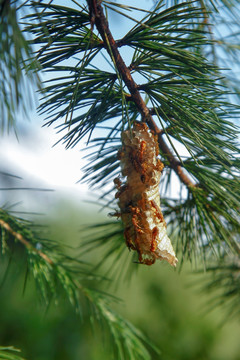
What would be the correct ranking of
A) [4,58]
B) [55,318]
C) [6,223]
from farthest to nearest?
1. [55,318]
2. [6,223]
3. [4,58]

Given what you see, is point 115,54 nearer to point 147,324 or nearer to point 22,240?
point 22,240

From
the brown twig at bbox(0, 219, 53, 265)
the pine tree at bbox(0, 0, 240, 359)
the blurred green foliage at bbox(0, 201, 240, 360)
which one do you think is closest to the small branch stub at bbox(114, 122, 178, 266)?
the pine tree at bbox(0, 0, 240, 359)

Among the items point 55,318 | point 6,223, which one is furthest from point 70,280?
point 55,318

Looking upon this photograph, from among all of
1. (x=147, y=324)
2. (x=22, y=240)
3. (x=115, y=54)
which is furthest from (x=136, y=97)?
(x=147, y=324)

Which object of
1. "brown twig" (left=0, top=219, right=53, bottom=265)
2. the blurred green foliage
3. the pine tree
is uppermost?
the pine tree

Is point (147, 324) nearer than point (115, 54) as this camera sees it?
No

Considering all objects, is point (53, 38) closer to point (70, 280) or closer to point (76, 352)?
point (70, 280)

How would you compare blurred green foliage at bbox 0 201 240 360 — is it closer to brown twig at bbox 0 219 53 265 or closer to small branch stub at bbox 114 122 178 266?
brown twig at bbox 0 219 53 265

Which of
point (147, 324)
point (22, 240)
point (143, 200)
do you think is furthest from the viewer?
point (147, 324)
